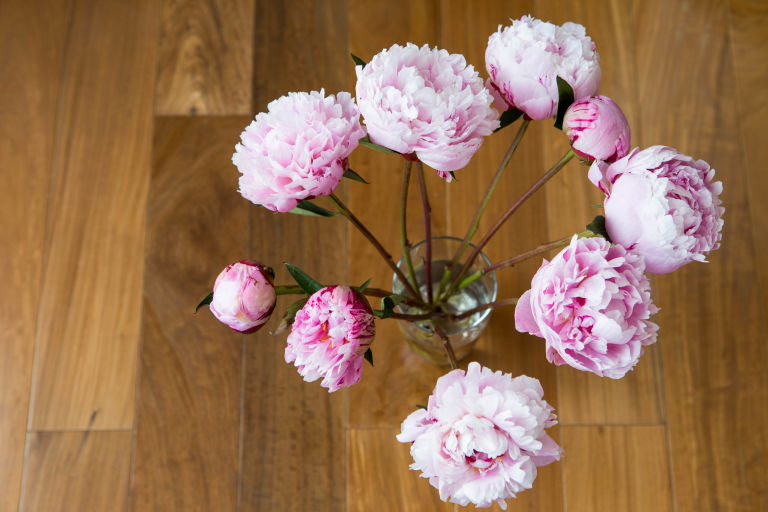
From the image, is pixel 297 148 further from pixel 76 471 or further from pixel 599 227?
pixel 76 471

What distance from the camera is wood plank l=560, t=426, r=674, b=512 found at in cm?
71

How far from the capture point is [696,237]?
366 mm

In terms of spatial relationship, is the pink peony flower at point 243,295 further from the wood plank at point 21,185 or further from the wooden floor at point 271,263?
the wood plank at point 21,185

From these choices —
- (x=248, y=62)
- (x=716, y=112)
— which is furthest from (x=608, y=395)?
(x=248, y=62)

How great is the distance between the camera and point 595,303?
13.6 inches

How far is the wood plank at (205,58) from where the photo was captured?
837mm

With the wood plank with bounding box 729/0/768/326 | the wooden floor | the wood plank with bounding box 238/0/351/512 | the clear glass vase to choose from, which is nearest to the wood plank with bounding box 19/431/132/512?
the wooden floor

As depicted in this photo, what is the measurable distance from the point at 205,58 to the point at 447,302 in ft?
1.66

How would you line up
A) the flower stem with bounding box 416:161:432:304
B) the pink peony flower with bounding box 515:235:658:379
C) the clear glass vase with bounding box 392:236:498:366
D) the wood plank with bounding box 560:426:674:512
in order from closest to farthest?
the pink peony flower with bounding box 515:235:658:379 → the flower stem with bounding box 416:161:432:304 → the clear glass vase with bounding box 392:236:498:366 → the wood plank with bounding box 560:426:674:512

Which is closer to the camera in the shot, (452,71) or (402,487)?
(452,71)

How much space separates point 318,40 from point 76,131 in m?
0.35

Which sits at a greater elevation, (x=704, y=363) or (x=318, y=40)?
(x=318, y=40)

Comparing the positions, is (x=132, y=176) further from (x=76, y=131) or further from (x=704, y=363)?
(x=704, y=363)

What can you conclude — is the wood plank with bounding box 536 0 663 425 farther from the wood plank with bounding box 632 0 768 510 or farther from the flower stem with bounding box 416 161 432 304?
the flower stem with bounding box 416 161 432 304
